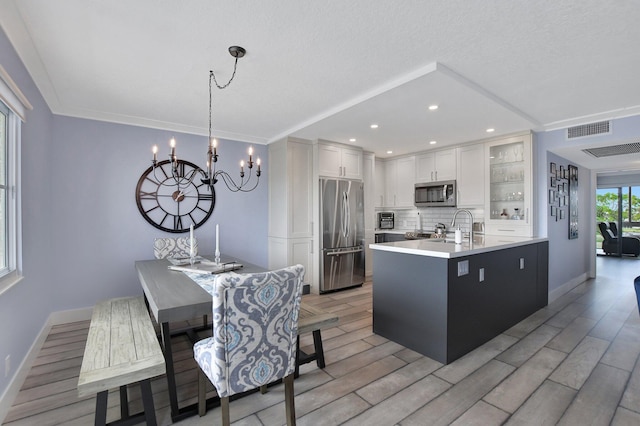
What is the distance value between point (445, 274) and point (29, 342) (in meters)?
3.55

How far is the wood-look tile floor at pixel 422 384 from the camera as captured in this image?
1.93m

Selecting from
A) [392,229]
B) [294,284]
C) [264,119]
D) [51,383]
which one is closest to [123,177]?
[264,119]

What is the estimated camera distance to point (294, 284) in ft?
5.62

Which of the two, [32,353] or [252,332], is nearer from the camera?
[252,332]

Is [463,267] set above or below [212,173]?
below

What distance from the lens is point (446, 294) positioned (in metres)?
2.56

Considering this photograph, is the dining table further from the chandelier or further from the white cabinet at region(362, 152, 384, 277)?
the white cabinet at region(362, 152, 384, 277)

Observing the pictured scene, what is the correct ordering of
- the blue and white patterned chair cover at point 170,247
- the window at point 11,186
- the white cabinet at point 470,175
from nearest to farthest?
the window at point 11,186
the blue and white patterned chair cover at point 170,247
the white cabinet at point 470,175

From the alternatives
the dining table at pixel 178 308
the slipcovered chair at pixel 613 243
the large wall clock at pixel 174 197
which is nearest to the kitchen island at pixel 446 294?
the dining table at pixel 178 308

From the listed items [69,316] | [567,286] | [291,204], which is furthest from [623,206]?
[69,316]

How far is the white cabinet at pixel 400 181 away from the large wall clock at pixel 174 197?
3414mm

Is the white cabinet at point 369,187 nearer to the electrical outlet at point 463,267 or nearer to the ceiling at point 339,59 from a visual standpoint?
the ceiling at point 339,59

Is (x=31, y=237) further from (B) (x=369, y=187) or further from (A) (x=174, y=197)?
(B) (x=369, y=187)

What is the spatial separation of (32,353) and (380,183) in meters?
5.49
